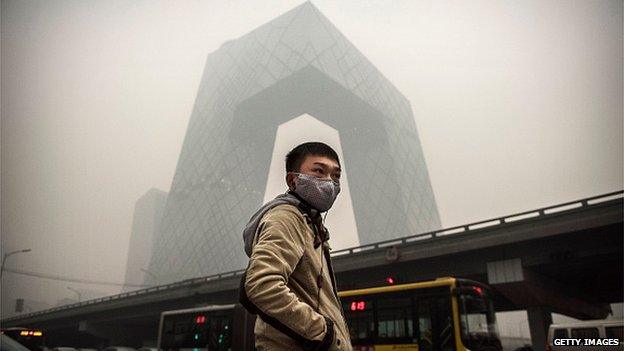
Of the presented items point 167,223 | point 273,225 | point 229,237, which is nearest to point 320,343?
point 273,225

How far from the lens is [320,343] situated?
1.60 m

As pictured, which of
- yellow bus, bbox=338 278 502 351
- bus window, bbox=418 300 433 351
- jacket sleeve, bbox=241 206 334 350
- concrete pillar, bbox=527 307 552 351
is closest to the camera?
jacket sleeve, bbox=241 206 334 350

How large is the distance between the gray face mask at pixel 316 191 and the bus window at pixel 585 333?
43.4ft

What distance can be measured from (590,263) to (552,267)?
169cm

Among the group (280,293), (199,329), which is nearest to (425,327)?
(199,329)

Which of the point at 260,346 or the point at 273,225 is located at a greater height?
the point at 273,225

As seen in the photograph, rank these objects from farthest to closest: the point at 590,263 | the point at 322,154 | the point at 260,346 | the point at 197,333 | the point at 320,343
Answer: the point at 590,263 → the point at 197,333 → the point at 322,154 → the point at 260,346 → the point at 320,343

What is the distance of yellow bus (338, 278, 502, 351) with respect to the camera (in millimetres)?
10328

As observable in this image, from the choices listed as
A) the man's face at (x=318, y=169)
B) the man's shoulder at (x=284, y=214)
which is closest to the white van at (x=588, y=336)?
the man's face at (x=318, y=169)

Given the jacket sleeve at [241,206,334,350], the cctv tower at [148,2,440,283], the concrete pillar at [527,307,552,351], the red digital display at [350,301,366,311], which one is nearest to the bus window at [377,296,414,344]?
the red digital display at [350,301,366,311]

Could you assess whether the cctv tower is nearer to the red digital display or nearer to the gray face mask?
the red digital display

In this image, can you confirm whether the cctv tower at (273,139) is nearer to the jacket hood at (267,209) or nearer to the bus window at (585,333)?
the bus window at (585,333)

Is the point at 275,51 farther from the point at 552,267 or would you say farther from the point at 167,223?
the point at 552,267

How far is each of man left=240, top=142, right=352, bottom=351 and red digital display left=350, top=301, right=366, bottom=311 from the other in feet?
34.3
